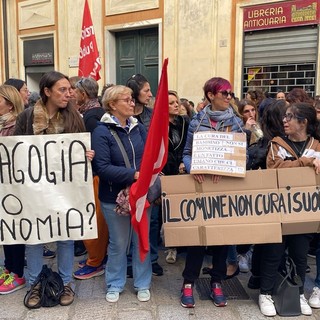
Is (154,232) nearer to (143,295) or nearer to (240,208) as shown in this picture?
(143,295)

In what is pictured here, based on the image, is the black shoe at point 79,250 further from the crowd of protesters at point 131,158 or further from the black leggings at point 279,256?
the black leggings at point 279,256

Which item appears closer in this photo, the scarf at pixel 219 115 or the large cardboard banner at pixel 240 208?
the large cardboard banner at pixel 240 208

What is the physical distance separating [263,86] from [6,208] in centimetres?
805

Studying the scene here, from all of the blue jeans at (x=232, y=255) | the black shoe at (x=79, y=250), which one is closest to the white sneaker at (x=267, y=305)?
the blue jeans at (x=232, y=255)

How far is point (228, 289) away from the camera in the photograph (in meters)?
3.70

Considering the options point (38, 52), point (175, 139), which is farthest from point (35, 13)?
point (175, 139)

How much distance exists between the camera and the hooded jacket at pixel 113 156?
3.18m

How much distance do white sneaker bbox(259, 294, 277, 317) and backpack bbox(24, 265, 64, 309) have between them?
156cm

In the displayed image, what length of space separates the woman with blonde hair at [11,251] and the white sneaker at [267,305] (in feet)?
6.58

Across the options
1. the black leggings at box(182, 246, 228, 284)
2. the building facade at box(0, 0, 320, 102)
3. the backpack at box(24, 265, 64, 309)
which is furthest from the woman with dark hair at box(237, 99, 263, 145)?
the building facade at box(0, 0, 320, 102)

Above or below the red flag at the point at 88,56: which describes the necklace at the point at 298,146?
below

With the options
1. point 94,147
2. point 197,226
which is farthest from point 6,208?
point 197,226

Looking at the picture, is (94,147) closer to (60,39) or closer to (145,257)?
(145,257)

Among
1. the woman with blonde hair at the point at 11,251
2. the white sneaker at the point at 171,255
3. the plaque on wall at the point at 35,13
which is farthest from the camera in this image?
the plaque on wall at the point at 35,13
